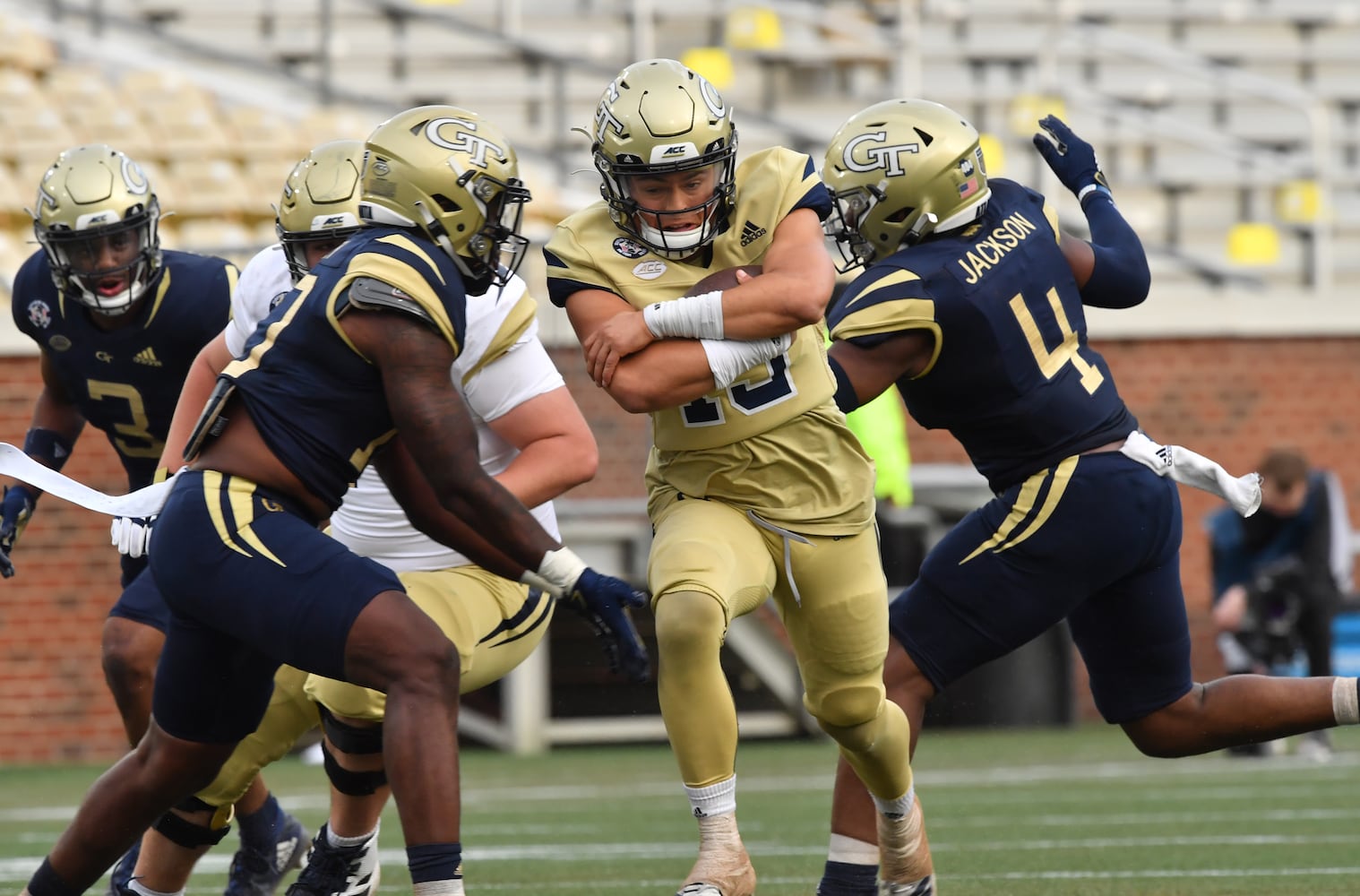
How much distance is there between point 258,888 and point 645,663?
1.94m

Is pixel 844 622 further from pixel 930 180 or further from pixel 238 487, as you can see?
pixel 238 487

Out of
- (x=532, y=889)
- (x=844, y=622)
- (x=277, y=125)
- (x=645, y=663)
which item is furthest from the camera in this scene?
(x=277, y=125)

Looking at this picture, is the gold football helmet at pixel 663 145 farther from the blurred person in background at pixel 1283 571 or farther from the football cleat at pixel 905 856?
the blurred person in background at pixel 1283 571

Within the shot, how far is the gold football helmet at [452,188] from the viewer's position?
4023 millimetres

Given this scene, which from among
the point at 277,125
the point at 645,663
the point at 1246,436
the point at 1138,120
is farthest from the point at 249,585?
the point at 1138,120

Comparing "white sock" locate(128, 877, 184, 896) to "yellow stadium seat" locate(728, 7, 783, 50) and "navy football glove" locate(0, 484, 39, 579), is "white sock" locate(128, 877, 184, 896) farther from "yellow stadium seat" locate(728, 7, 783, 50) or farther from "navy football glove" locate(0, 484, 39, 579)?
"yellow stadium seat" locate(728, 7, 783, 50)

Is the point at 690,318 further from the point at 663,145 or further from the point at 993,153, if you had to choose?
the point at 993,153

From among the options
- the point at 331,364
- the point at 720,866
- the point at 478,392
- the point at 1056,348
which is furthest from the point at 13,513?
the point at 1056,348

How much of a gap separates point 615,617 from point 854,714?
3.06 ft

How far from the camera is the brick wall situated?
10.4 m

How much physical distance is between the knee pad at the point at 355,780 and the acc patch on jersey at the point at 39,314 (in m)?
1.76

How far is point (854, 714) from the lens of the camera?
175 inches

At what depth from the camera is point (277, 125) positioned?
1375 cm

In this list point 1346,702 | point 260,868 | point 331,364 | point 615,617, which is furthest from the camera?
point 260,868
